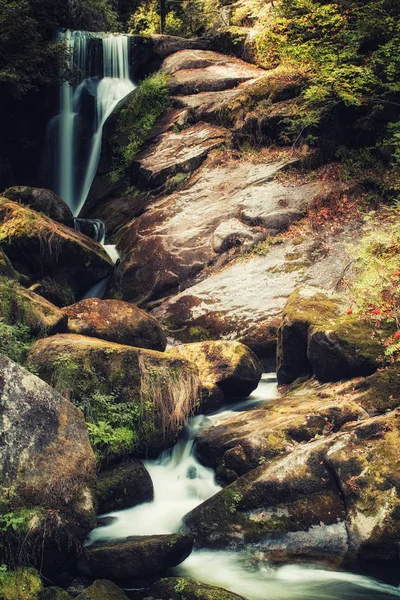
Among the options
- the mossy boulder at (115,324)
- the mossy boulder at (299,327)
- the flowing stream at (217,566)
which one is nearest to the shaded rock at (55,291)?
the mossy boulder at (115,324)

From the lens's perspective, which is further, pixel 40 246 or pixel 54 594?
pixel 40 246

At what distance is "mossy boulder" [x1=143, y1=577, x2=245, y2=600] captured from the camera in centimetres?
477

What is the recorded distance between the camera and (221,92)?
18297mm

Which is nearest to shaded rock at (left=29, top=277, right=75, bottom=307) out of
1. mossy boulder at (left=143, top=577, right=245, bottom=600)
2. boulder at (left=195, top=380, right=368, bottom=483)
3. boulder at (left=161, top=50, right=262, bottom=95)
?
boulder at (left=195, top=380, right=368, bottom=483)

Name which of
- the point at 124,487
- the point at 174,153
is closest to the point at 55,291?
the point at 124,487

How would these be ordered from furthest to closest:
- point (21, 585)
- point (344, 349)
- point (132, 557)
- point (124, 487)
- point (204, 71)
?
point (204, 71) → point (344, 349) → point (124, 487) → point (132, 557) → point (21, 585)

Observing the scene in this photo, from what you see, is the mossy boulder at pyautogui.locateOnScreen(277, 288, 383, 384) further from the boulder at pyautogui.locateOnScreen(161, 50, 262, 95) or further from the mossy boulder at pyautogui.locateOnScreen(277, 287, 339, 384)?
the boulder at pyautogui.locateOnScreen(161, 50, 262, 95)

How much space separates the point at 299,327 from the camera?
888 cm

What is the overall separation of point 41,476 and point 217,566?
7.15ft

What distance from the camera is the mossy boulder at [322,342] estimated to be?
7797 mm

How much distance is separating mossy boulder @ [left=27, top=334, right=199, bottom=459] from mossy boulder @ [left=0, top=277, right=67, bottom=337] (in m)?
0.36

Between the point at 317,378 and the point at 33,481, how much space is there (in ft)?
16.3

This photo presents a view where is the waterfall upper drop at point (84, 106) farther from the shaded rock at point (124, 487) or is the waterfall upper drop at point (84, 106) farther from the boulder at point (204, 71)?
the shaded rock at point (124, 487)

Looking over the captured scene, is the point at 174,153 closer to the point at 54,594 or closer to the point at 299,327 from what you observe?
the point at 299,327
